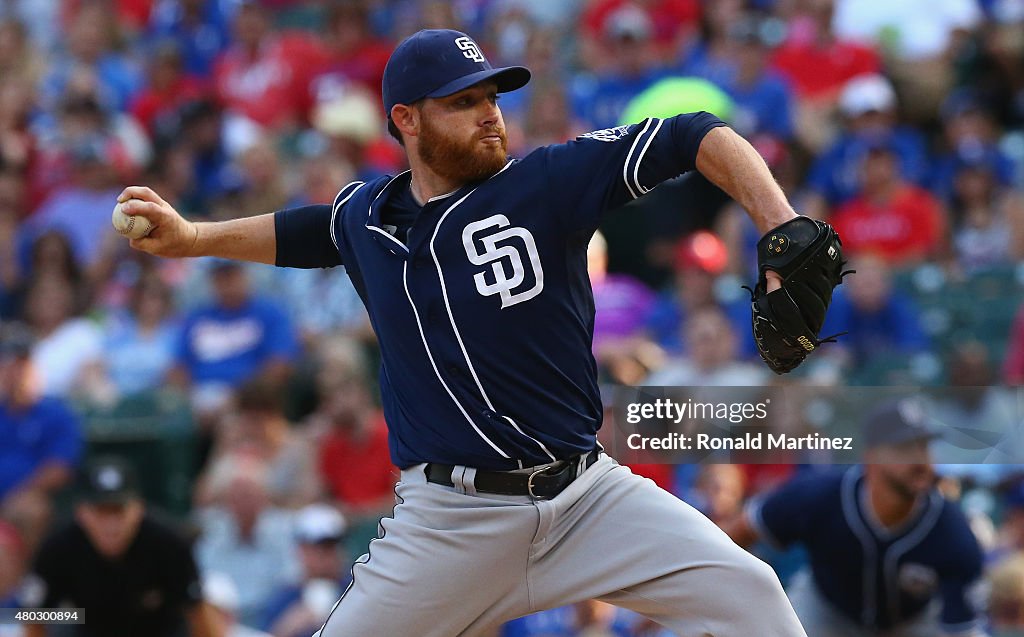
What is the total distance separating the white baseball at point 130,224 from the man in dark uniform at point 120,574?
257 cm

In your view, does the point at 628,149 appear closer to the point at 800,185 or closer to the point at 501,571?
the point at 501,571

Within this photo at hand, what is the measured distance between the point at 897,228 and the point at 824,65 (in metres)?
1.76

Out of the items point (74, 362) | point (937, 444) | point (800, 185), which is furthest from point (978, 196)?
point (74, 362)

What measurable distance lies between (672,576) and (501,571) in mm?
445

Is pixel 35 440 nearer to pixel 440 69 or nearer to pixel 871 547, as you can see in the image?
pixel 871 547

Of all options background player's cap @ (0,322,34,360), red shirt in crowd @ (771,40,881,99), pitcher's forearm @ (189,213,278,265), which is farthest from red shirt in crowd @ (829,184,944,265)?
pitcher's forearm @ (189,213,278,265)

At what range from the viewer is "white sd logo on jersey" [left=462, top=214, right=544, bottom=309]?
374 cm

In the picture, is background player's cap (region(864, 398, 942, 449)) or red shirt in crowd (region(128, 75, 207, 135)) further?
red shirt in crowd (region(128, 75, 207, 135))

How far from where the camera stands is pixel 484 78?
3.79 meters

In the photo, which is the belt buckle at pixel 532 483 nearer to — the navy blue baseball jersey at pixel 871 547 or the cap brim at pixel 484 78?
the cap brim at pixel 484 78

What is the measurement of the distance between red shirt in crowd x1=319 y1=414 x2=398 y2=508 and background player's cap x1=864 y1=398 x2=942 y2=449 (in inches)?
132

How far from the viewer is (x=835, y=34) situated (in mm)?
10234

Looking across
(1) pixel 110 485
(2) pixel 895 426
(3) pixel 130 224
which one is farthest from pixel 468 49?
(1) pixel 110 485

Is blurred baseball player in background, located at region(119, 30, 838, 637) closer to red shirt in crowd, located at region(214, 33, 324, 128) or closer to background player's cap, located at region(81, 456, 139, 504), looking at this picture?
background player's cap, located at region(81, 456, 139, 504)
